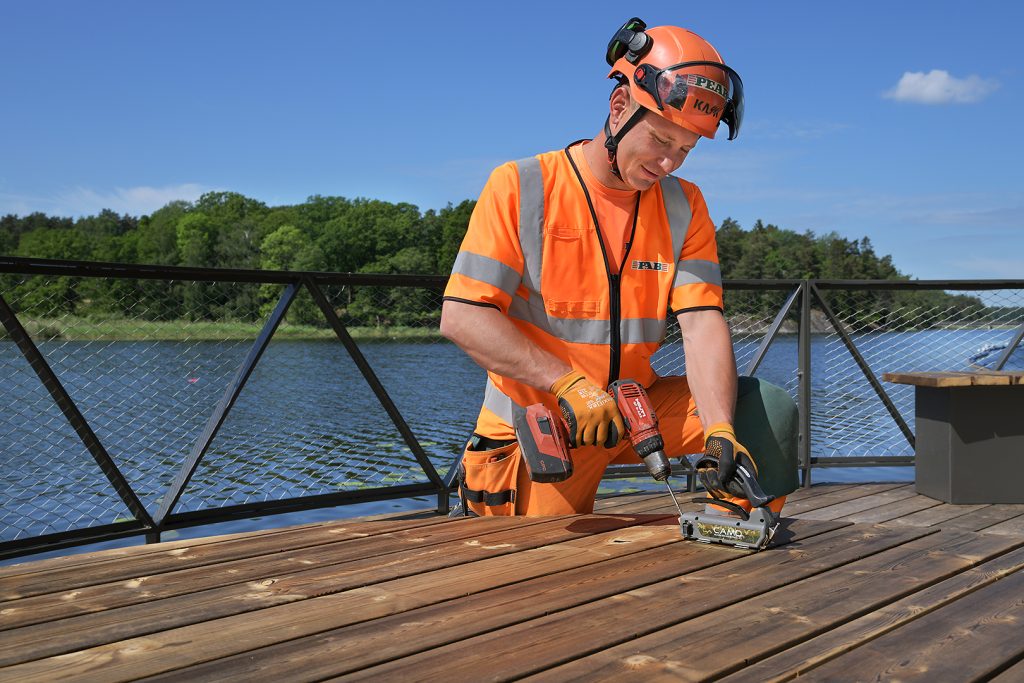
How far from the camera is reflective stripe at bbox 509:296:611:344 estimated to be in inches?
90.2

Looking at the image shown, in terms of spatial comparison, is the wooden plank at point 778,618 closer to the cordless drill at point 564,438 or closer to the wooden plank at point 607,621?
the wooden plank at point 607,621

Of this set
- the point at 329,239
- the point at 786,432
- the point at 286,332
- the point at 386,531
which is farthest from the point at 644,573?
the point at 329,239

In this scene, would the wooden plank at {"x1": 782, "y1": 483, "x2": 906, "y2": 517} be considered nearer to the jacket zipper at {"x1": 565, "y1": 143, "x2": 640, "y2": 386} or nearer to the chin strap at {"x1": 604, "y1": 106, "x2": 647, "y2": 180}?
the jacket zipper at {"x1": 565, "y1": 143, "x2": 640, "y2": 386}

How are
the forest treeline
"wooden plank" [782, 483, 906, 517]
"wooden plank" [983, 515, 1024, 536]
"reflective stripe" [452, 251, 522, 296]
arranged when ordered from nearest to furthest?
"reflective stripe" [452, 251, 522, 296], "wooden plank" [983, 515, 1024, 536], "wooden plank" [782, 483, 906, 517], the forest treeline

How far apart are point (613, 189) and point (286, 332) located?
2274mm

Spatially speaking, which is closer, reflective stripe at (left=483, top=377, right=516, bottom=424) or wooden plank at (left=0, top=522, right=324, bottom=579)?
wooden plank at (left=0, top=522, right=324, bottom=579)

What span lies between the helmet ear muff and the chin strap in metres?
0.13

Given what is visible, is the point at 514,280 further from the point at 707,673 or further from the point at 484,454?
the point at 707,673

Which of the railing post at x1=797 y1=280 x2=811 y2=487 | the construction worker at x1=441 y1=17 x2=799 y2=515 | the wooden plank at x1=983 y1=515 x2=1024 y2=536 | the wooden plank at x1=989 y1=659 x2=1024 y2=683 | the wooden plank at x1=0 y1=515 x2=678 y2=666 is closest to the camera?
the wooden plank at x1=989 y1=659 x2=1024 y2=683

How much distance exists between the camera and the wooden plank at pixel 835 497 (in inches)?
161

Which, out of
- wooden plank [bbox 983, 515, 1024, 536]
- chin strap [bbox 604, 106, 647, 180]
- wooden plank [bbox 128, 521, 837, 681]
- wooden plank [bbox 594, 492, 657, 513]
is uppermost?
chin strap [bbox 604, 106, 647, 180]

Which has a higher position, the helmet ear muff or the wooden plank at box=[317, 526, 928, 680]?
the helmet ear muff

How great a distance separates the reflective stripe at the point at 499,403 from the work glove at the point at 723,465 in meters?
0.58

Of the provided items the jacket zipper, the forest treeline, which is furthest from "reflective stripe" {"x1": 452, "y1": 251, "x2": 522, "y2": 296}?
the forest treeline
